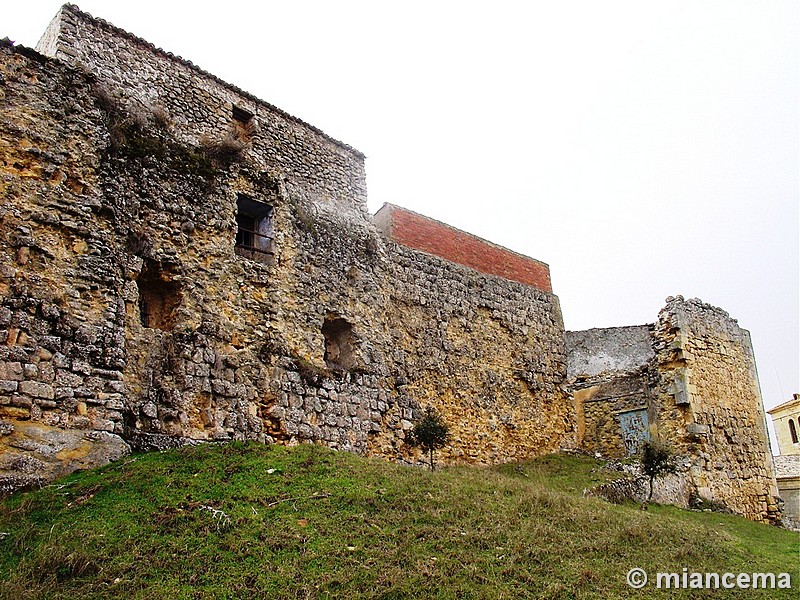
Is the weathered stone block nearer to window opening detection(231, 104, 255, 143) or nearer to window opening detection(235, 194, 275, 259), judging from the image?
window opening detection(235, 194, 275, 259)

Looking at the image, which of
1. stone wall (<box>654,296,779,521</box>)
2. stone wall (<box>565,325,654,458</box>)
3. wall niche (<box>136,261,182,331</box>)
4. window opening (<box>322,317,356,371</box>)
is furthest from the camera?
stone wall (<box>565,325,654,458</box>)

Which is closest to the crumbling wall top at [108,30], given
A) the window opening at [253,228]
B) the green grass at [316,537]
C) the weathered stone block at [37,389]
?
the window opening at [253,228]

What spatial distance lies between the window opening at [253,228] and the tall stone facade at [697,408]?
435 inches

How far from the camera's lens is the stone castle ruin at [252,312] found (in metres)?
8.47

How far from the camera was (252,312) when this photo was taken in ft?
37.7

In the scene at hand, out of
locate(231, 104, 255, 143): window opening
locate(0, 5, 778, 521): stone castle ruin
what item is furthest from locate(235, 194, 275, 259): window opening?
locate(231, 104, 255, 143): window opening

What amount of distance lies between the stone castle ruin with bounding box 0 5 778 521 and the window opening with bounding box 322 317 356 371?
6 cm

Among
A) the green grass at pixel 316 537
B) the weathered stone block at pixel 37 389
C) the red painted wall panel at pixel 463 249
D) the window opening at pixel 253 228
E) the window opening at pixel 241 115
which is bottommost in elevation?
the green grass at pixel 316 537

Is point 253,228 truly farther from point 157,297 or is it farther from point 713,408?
point 713,408

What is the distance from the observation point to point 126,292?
970 cm

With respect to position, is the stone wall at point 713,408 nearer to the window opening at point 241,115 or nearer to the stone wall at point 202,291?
the stone wall at point 202,291

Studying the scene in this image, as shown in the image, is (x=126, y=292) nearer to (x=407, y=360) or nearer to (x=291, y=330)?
(x=291, y=330)

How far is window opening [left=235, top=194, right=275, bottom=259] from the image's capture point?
12289mm

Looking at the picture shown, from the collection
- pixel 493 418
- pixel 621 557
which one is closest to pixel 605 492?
pixel 493 418
